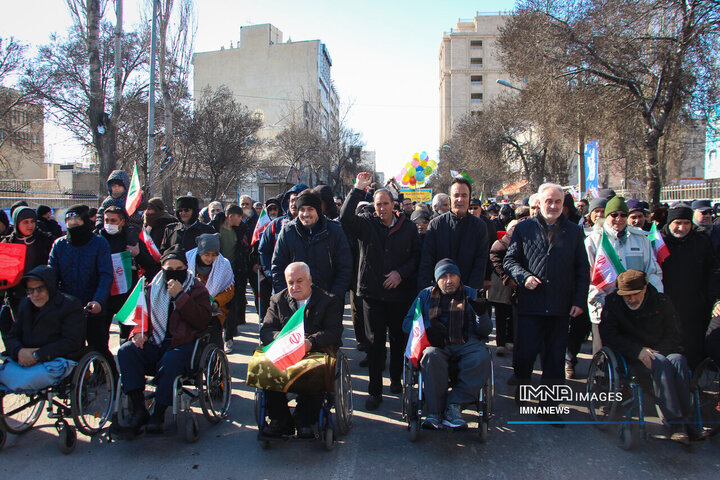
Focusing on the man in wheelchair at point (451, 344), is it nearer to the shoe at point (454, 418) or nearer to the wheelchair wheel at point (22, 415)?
the shoe at point (454, 418)

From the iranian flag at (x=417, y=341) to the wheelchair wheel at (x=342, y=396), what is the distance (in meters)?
0.53

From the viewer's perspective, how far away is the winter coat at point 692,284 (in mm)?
4516

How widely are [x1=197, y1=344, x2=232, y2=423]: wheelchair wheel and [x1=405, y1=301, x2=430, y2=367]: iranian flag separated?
1597 millimetres

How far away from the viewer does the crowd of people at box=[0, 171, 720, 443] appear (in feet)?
12.5

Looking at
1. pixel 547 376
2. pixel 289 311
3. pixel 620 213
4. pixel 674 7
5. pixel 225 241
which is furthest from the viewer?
pixel 674 7

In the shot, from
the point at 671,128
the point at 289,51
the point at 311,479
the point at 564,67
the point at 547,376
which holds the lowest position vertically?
the point at 311,479

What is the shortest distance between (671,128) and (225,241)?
14612mm

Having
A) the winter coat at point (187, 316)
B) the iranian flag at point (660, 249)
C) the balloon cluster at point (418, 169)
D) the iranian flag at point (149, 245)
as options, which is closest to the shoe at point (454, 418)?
the winter coat at point (187, 316)

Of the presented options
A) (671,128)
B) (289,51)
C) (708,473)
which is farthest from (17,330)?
(289,51)

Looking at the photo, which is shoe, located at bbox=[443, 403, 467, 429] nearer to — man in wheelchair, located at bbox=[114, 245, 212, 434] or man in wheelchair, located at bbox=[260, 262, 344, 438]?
man in wheelchair, located at bbox=[260, 262, 344, 438]

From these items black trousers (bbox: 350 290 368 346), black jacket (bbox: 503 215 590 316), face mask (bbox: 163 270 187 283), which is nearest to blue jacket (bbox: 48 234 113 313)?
face mask (bbox: 163 270 187 283)

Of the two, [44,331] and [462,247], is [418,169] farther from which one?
[44,331]

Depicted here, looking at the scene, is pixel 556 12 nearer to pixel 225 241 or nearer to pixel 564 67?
pixel 564 67

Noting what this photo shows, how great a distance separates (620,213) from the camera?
15.5ft
